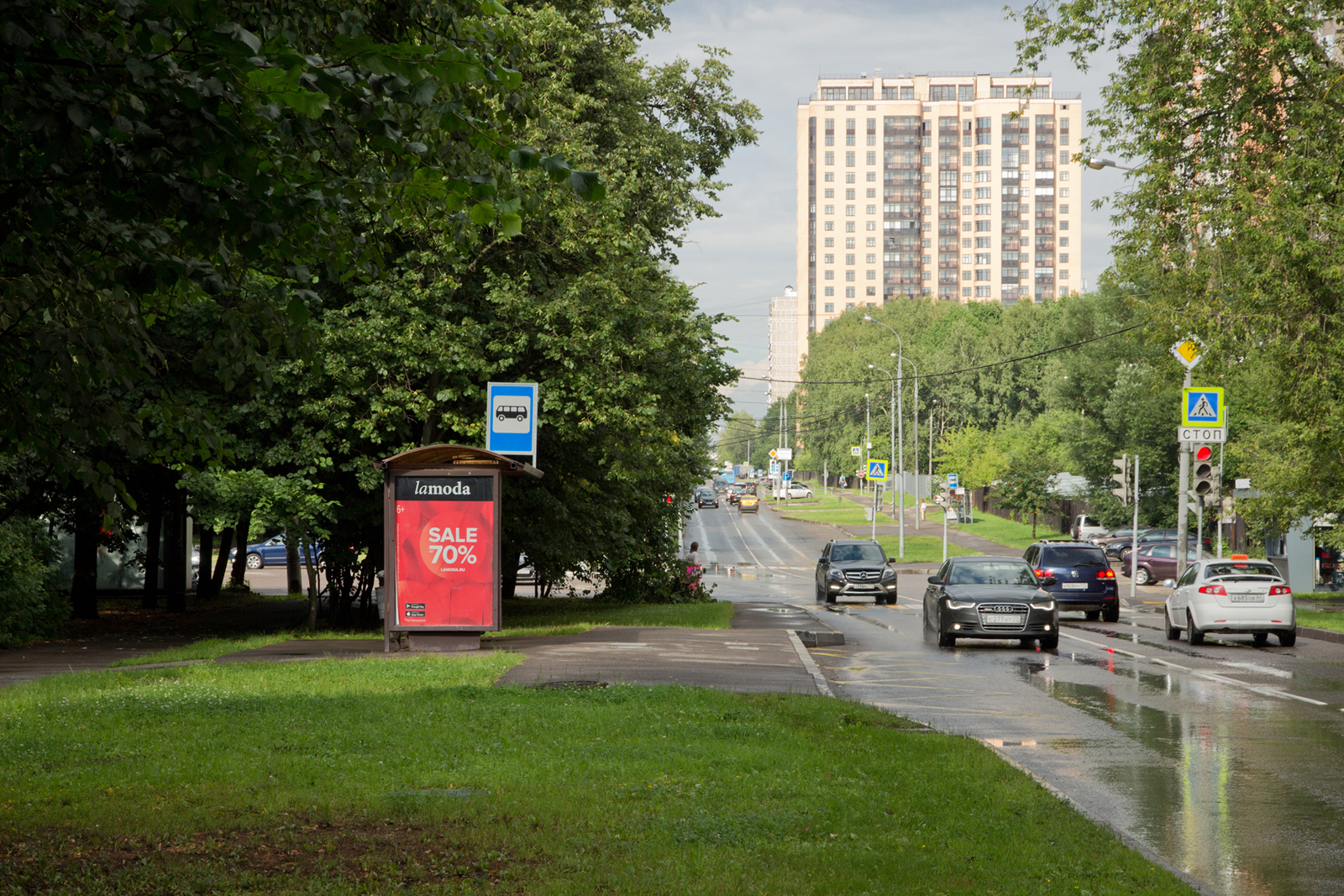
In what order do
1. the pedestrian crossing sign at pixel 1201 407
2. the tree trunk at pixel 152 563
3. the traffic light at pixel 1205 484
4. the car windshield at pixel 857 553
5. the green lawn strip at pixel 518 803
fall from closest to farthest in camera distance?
the green lawn strip at pixel 518 803, the traffic light at pixel 1205 484, the pedestrian crossing sign at pixel 1201 407, the tree trunk at pixel 152 563, the car windshield at pixel 857 553

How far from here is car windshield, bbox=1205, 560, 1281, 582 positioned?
2173 cm

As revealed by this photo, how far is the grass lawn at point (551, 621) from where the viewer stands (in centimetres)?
1709

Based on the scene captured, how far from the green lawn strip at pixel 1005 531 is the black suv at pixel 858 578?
2985 centimetres

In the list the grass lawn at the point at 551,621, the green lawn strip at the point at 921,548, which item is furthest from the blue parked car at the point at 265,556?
the green lawn strip at the point at 921,548

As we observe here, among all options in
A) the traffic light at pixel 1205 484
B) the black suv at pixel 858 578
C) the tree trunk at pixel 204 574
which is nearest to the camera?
the traffic light at pixel 1205 484

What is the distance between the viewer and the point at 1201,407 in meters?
29.6

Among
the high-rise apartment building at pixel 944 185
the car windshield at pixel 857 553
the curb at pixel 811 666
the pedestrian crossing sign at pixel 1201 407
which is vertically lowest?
the curb at pixel 811 666

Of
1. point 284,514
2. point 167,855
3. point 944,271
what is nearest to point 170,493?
point 284,514

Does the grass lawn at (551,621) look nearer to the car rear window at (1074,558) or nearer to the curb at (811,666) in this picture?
the curb at (811,666)

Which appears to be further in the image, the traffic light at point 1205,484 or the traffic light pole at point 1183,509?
the traffic light pole at point 1183,509

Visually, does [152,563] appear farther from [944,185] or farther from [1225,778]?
[944,185]

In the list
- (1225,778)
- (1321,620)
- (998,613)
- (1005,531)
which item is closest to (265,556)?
(1005,531)

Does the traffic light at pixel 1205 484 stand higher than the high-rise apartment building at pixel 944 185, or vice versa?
the high-rise apartment building at pixel 944 185

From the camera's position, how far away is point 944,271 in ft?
617
